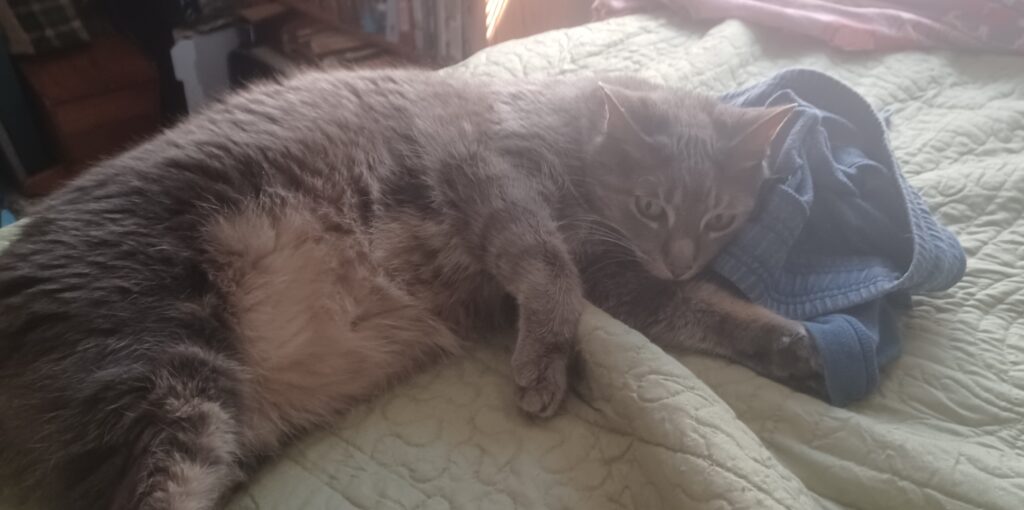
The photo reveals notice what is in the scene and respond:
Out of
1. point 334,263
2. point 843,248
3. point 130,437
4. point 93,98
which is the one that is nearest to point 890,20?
point 843,248

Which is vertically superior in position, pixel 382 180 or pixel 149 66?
pixel 382 180

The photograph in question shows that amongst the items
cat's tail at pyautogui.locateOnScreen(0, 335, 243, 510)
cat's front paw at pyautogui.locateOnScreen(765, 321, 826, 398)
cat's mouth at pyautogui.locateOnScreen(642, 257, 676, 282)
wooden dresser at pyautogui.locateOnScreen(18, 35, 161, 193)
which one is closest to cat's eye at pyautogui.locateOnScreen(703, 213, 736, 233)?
cat's mouth at pyautogui.locateOnScreen(642, 257, 676, 282)

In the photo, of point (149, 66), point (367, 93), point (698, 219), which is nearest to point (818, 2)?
point (698, 219)

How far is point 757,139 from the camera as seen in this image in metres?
1.38

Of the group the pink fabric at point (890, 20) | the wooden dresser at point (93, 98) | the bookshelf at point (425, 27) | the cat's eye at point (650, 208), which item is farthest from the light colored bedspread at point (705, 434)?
the wooden dresser at point (93, 98)

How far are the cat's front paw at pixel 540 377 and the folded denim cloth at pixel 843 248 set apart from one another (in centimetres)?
38

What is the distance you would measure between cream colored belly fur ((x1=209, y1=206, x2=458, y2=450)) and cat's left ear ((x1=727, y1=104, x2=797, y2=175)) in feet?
2.05

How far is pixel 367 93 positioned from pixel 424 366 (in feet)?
1.98

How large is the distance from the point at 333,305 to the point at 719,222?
0.72m

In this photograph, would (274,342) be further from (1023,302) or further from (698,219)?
(1023,302)

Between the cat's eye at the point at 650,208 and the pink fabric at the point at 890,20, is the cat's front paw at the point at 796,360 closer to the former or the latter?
the cat's eye at the point at 650,208

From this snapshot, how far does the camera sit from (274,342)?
1241 millimetres

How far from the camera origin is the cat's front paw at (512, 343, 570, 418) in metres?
1.21

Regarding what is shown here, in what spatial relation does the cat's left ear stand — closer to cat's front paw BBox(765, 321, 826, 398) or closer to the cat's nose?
the cat's nose
